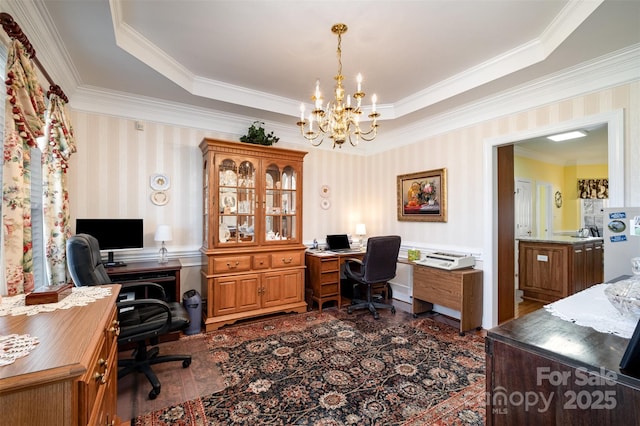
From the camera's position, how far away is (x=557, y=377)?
39.0 inches

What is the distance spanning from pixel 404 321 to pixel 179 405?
8.32 ft

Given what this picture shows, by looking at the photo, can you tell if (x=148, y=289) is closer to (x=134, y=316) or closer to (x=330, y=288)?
(x=134, y=316)

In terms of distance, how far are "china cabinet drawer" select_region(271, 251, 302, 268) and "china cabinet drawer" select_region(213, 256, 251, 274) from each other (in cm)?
33

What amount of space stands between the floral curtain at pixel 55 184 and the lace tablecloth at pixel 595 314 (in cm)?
343

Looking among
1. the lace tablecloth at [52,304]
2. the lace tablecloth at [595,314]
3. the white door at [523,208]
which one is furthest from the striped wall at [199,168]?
the white door at [523,208]

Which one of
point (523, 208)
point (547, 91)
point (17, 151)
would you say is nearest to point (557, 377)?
point (17, 151)

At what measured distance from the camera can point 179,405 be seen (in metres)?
2.00

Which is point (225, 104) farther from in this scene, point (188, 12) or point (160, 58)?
point (188, 12)

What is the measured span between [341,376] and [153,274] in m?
2.15

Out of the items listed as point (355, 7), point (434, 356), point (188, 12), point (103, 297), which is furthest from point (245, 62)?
point (434, 356)

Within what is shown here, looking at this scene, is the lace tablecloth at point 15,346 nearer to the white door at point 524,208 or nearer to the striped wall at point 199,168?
the striped wall at point 199,168

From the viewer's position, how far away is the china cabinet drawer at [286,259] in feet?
12.1

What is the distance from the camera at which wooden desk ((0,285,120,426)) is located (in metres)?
0.79

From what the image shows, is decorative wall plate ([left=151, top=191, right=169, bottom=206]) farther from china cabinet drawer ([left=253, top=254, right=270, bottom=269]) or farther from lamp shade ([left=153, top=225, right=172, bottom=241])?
china cabinet drawer ([left=253, top=254, right=270, bottom=269])
